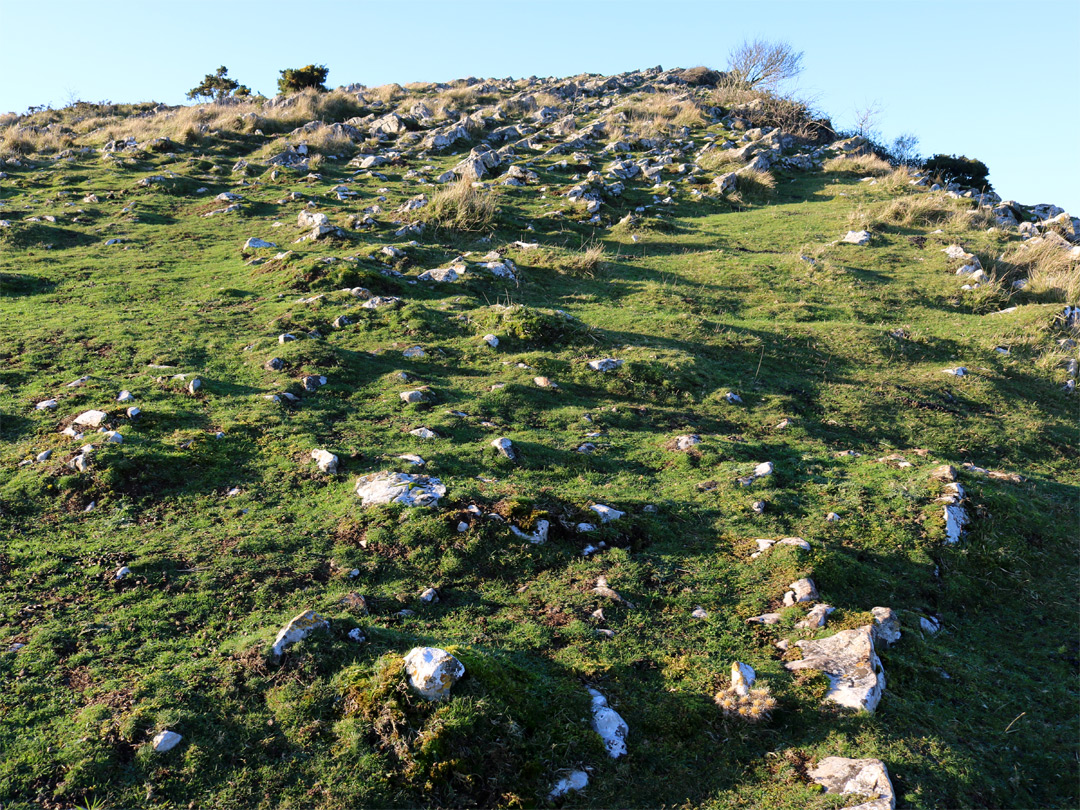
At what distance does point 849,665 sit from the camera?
16.1ft

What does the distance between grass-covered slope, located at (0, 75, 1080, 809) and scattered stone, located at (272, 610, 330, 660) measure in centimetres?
9

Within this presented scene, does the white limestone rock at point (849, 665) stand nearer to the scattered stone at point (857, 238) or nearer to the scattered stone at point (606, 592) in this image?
the scattered stone at point (606, 592)

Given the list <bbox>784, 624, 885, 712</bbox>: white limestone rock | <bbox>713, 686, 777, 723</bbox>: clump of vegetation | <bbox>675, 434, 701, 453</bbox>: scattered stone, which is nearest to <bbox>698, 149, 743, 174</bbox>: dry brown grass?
<bbox>675, 434, 701, 453</bbox>: scattered stone

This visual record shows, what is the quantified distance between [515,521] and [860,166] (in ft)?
89.4

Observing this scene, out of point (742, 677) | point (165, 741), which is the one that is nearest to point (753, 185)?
point (742, 677)

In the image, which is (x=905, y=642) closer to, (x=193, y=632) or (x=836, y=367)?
(x=193, y=632)

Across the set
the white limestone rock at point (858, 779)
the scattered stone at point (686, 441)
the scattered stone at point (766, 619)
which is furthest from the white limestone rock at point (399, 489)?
the white limestone rock at point (858, 779)

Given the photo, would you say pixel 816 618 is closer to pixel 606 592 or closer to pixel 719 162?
pixel 606 592

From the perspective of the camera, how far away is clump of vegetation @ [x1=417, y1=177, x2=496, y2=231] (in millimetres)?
17766

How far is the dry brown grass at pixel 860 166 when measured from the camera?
2602 centimetres

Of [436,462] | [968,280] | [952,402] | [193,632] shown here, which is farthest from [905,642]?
[968,280]

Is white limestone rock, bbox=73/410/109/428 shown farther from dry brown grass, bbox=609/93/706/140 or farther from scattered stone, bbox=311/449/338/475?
dry brown grass, bbox=609/93/706/140

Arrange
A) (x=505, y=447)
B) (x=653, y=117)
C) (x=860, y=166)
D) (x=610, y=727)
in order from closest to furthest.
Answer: (x=610, y=727) → (x=505, y=447) → (x=860, y=166) → (x=653, y=117)

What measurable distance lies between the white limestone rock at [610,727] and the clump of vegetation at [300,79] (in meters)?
41.7
